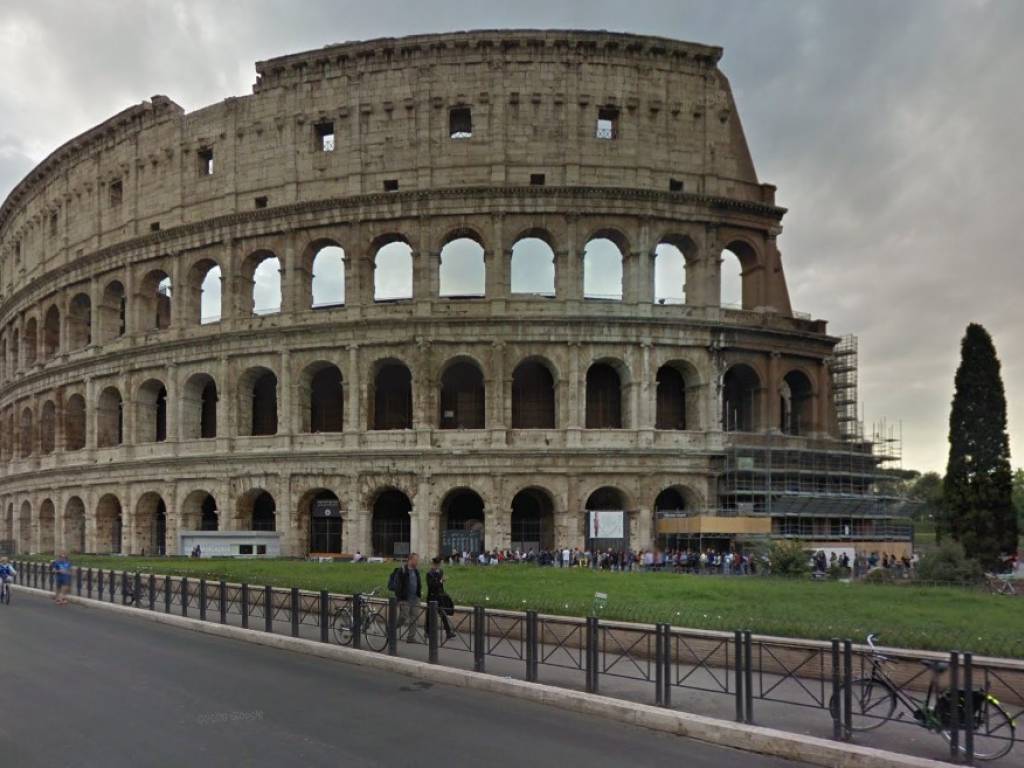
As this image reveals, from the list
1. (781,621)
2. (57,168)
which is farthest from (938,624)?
(57,168)

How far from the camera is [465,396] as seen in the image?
3662 cm

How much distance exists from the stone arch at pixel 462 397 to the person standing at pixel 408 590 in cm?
2248

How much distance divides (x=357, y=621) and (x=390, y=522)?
23324 millimetres

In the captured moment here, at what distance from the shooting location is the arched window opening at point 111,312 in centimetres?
4262

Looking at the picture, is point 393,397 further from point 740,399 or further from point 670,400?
point 740,399

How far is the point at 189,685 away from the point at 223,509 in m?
26.4

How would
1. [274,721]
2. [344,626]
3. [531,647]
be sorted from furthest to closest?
[344,626] < [531,647] < [274,721]

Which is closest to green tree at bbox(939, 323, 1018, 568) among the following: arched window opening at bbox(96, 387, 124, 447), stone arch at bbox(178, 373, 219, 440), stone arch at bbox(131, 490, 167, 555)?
stone arch at bbox(178, 373, 219, 440)

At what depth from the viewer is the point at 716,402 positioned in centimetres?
3466

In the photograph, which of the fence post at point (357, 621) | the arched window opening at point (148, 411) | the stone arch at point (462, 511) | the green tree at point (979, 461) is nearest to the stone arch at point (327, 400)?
the stone arch at point (462, 511)

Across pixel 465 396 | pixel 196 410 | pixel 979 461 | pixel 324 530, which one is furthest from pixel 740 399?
pixel 196 410

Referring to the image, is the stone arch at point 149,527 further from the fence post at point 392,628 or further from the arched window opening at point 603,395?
the fence post at point 392,628

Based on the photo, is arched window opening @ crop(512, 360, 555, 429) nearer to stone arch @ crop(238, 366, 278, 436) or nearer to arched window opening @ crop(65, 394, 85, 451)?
stone arch @ crop(238, 366, 278, 436)

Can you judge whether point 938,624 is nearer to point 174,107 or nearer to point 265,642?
point 265,642
